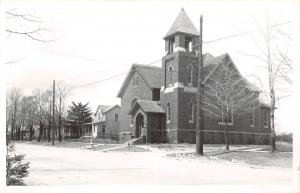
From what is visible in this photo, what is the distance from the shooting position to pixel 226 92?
2252 cm

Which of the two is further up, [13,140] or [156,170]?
[13,140]

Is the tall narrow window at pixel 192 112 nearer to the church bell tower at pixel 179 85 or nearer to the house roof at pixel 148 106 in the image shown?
the church bell tower at pixel 179 85

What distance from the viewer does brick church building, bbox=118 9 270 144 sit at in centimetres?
2561

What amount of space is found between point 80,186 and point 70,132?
13049 mm

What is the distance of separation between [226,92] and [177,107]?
15.9 feet

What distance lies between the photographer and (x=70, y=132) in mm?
22562

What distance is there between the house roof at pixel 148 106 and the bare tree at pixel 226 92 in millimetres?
3457

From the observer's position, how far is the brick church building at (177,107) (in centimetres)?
2561

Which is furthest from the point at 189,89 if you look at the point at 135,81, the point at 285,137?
the point at 285,137

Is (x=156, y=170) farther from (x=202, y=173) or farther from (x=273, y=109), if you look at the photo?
(x=273, y=109)

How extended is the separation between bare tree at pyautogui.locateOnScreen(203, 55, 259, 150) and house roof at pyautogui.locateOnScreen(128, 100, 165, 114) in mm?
3457

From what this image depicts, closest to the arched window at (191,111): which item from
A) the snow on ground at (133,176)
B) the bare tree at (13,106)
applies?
the snow on ground at (133,176)

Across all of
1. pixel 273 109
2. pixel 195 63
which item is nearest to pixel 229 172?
pixel 273 109

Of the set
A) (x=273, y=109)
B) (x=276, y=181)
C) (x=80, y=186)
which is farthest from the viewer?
(x=273, y=109)
